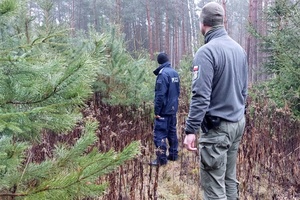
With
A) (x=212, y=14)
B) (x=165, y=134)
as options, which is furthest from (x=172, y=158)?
(x=212, y=14)

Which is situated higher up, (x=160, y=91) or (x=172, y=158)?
(x=160, y=91)

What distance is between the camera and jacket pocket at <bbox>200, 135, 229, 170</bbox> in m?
2.83

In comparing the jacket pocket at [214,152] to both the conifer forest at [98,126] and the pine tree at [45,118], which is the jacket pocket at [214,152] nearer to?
the conifer forest at [98,126]

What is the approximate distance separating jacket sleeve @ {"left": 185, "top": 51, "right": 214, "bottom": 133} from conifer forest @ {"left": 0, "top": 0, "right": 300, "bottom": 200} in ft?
2.08

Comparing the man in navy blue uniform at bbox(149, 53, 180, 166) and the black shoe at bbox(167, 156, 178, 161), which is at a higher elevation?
the man in navy blue uniform at bbox(149, 53, 180, 166)

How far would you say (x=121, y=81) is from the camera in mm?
7312

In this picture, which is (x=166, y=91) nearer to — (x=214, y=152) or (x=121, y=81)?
(x=121, y=81)

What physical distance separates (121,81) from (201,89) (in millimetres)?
4744

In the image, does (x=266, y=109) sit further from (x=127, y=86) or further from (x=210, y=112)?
(x=210, y=112)

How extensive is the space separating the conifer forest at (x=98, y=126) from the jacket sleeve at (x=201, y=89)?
634mm

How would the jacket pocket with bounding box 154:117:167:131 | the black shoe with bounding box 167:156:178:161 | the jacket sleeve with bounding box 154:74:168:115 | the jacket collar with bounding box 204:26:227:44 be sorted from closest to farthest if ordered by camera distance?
the jacket collar with bounding box 204:26:227:44
the jacket sleeve with bounding box 154:74:168:115
the jacket pocket with bounding box 154:117:167:131
the black shoe with bounding box 167:156:178:161

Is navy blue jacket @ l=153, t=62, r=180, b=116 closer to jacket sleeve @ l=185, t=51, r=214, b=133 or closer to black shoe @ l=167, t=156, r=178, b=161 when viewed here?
black shoe @ l=167, t=156, r=178, b=161

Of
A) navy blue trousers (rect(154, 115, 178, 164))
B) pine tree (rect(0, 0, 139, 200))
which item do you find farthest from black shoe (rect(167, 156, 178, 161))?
pine tree (rect(0, 0, 139, 200))

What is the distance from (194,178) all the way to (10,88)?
3876mm
